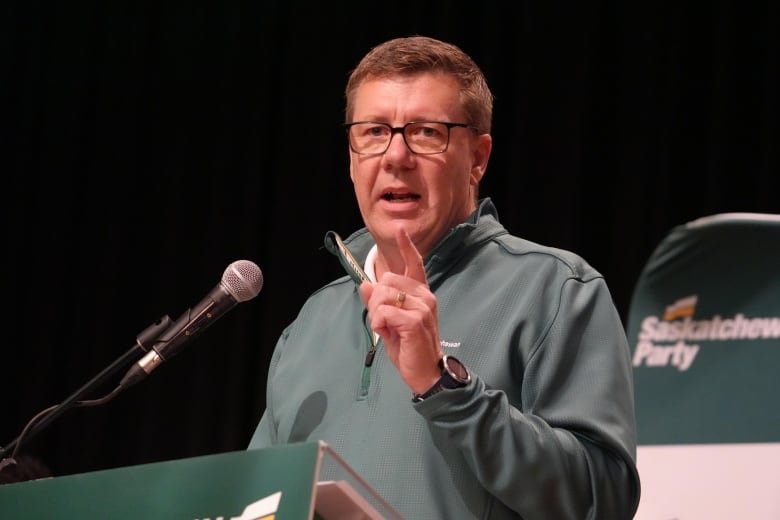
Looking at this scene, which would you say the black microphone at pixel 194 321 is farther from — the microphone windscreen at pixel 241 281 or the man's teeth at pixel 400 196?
the man's teeth at pixel 400 196

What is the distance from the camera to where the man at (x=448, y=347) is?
1.57m

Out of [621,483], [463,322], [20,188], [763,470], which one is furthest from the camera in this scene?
[20,188]

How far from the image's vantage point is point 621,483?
5.55 feet

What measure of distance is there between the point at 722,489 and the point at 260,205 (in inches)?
96.7

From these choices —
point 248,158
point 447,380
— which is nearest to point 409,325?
point 447,380

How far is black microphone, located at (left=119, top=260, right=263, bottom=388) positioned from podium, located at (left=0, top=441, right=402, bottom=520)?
44cm

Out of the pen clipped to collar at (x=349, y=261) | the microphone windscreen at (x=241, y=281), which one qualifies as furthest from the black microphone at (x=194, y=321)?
the pen clipped to collar at (x=349, y=261)

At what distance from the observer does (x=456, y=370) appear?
1567mm

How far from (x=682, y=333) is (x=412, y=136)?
0.89 metres

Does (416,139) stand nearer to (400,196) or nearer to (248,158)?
(400,196)

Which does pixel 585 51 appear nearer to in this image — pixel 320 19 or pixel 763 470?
pixel 320 19

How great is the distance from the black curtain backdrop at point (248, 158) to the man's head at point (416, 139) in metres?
1.58

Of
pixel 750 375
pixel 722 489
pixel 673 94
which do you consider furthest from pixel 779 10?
pixel 722 489

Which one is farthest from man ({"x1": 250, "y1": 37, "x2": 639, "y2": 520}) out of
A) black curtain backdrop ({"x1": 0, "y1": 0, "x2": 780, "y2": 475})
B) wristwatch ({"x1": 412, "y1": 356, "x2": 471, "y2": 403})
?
black curtain backdrop ({"x1": 0, "y1": 0, "x2": 780, "y2": 475})
